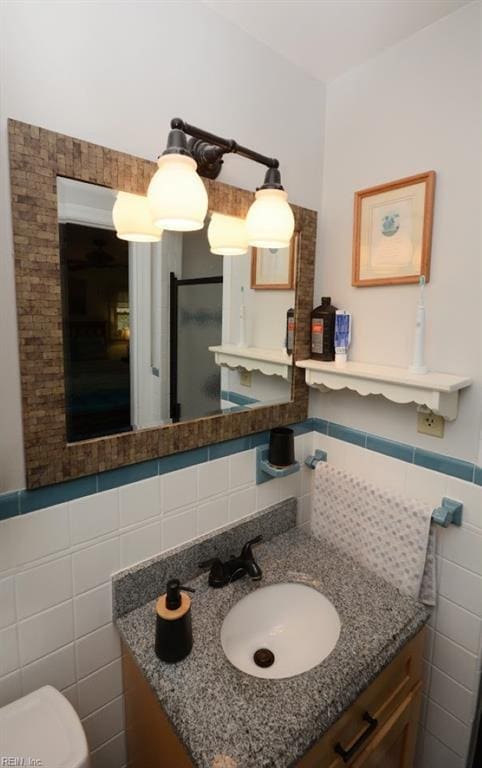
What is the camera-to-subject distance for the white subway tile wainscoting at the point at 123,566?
2.84ft

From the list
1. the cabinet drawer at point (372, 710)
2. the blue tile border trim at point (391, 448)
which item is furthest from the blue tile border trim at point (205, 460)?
the cabinet drawer at point (372, 710)

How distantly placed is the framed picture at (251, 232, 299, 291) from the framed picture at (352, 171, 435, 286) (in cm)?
19

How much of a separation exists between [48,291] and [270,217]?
20.4 inches

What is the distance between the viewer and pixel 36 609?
88cm

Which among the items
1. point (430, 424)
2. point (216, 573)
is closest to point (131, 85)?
point (430, 424)

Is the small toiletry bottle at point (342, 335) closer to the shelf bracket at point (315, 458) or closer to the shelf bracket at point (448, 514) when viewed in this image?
the shelf bracket at point (315, 458)

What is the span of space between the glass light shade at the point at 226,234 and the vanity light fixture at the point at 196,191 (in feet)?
0.33

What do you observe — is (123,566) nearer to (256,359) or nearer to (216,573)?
(216,573)

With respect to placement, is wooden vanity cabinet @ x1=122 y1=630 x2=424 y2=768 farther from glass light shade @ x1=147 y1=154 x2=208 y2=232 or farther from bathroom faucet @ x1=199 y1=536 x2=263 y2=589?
glass light shade @ x1=147 y1=154 x2=208 y2=232

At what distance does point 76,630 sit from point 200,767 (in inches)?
16.3

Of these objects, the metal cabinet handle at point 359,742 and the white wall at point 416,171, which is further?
the white wall at point 416,171

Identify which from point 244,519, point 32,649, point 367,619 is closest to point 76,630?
point 32,649

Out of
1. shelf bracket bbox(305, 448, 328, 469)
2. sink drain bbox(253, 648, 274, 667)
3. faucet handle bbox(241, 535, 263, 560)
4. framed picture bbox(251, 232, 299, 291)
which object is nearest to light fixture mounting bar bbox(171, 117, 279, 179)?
framed picture bbox(251, 232, 299, 291)

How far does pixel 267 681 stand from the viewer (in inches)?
33.6
